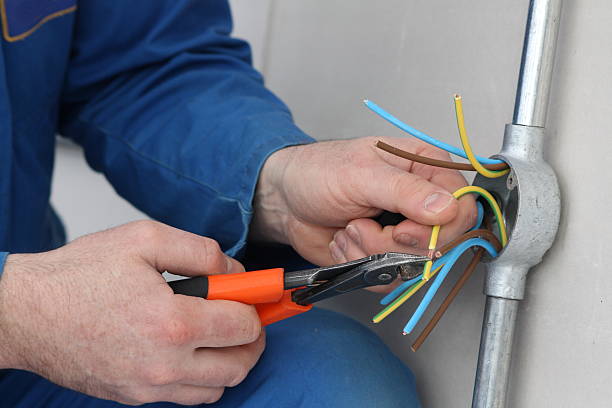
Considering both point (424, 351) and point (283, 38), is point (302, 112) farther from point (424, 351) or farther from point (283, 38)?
point (424, 351)

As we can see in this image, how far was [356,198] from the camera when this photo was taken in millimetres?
547

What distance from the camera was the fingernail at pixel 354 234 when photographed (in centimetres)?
56

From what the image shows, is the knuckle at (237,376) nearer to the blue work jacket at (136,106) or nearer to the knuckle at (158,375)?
the knuckle at (158,375)

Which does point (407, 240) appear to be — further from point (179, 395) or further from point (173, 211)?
point (173, 211)

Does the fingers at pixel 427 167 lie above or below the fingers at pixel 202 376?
above

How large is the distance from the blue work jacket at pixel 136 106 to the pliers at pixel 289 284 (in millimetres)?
172

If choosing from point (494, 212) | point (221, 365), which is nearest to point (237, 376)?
point (221, 365)

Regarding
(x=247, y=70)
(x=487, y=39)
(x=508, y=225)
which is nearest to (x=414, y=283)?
(x=508, y=225)

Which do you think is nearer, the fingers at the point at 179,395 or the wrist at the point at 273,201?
the fingers at the point at 179,395

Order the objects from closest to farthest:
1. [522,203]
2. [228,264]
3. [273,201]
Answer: [522,203] → [228,264] → [273,201]

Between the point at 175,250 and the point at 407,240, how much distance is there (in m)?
0.17

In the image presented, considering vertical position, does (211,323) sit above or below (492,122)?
below

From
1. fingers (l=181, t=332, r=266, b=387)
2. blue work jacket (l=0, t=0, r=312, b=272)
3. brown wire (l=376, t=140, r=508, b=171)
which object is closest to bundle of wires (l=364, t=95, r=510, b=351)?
brown wire (l=376, t=140, r=508, b=171)

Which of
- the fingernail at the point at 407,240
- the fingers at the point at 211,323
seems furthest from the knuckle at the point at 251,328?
the fingernail at the point at 407,240
